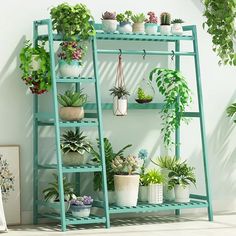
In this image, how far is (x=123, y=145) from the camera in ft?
Answer: 25.6

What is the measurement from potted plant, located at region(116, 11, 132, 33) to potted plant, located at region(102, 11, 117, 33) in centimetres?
10

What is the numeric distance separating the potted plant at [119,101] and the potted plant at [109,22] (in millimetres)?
559

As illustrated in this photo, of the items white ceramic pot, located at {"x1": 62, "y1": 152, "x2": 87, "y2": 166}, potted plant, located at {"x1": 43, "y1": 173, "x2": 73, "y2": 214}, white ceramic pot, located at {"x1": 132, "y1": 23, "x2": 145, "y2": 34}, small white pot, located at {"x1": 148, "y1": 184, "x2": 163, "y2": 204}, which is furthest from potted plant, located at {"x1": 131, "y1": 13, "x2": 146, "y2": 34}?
potted plant, located at {"x1": 43, "y1": 173, "x2": 73, "y2": 214}

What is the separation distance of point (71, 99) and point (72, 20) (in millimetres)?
694

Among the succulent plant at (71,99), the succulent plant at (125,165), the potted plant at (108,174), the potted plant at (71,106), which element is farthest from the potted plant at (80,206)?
the succulent plant at (71,99)

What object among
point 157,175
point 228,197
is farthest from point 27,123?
point 228,197

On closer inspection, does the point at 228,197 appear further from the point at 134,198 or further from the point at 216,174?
the point at 134,198

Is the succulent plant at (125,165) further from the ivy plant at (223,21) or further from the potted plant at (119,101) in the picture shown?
the ivy plant at (223,21)

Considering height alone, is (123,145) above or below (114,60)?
below

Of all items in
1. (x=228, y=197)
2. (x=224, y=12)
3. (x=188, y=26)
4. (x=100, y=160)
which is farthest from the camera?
(x=228, y=197)

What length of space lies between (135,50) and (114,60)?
0.78 ft

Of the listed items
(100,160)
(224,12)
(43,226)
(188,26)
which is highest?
(188,26)

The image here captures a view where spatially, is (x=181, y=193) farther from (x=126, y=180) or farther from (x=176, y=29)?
(x=176, y=29)

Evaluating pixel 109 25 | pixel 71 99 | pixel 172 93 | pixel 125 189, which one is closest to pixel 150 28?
pixel 109 25
